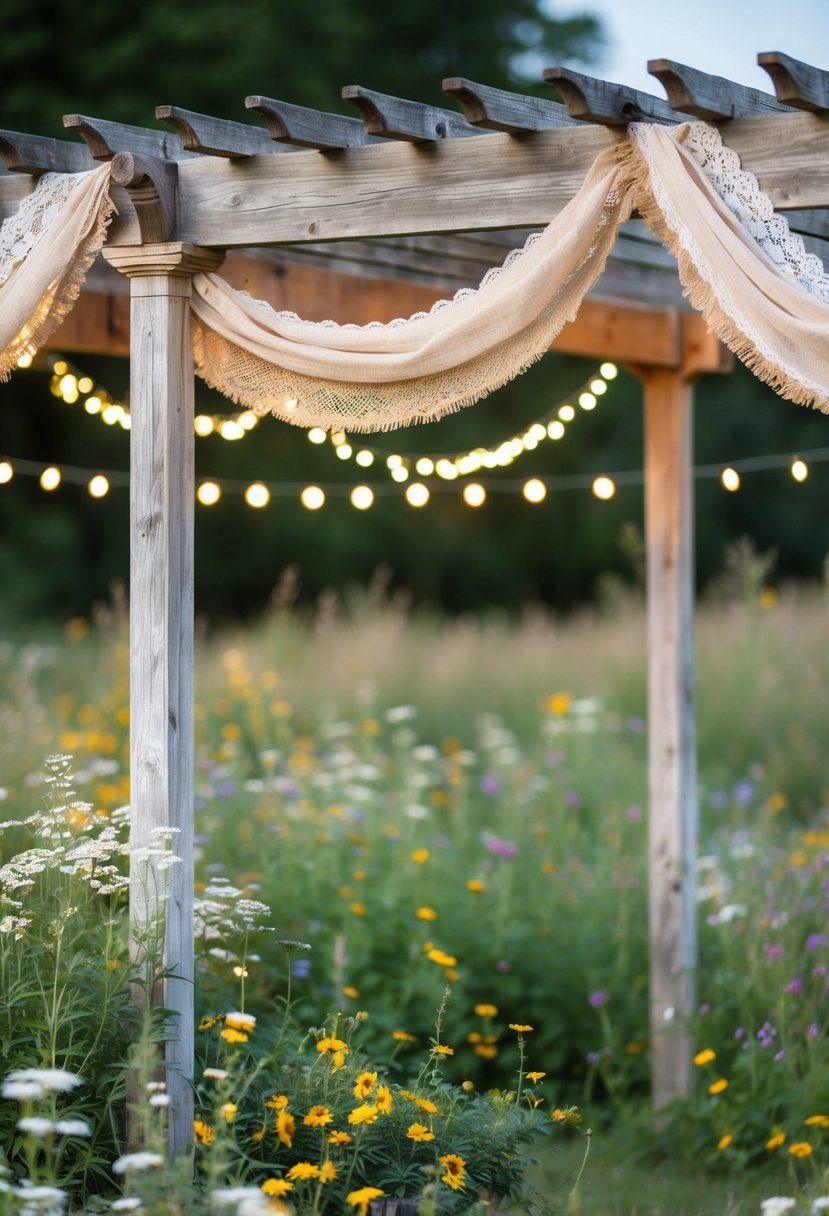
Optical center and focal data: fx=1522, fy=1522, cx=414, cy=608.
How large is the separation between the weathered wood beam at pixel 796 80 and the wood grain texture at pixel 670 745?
2254 mm

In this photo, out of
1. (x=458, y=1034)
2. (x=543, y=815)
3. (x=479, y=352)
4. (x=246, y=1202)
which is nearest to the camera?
(x=246, y=1202)

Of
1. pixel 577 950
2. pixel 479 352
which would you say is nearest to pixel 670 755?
pixel 577 950

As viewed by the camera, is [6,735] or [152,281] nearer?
[152,281]

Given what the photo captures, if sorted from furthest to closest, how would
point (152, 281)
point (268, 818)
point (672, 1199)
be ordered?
point (268, 818), point (672, 1199), point (152, 281)

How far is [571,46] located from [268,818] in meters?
13.9

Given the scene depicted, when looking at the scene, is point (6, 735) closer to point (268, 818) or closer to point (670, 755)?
point (268, 818)

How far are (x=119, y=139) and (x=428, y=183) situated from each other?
0.70m

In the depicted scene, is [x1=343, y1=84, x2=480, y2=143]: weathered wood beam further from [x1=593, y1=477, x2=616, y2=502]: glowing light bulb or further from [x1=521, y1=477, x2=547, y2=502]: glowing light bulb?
[x1=593, y1=477, x2=616, y2=502]: glowing light bulb

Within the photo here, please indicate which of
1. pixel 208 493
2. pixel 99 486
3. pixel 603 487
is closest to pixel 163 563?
pixel 208 493

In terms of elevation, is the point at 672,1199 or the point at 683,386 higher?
the point at 683,386

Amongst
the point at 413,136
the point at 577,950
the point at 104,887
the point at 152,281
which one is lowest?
the point at 577,950

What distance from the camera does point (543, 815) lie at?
6.66m

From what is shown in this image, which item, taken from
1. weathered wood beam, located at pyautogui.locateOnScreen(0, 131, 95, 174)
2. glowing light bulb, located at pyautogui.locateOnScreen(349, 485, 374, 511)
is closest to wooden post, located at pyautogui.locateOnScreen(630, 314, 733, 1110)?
glowing light bulb, located at pyautogui.locateOnScreen(349, 485, 374, 511)

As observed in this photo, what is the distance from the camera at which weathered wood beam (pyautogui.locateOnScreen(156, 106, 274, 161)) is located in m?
3.11
